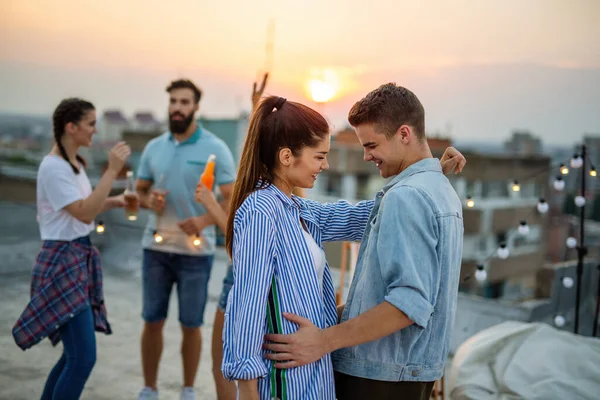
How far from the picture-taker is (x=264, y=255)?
1.22 metres

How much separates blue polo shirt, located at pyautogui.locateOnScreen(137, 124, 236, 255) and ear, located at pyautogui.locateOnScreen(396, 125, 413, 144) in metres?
1.58

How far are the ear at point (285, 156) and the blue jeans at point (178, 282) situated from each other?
157cm

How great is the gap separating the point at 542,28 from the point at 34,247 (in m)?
8.07

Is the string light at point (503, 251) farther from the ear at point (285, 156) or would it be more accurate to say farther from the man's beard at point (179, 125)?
the ear at point (285, 156)

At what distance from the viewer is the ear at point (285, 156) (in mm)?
1341

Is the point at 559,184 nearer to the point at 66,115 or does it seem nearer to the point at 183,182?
the point at 183,182

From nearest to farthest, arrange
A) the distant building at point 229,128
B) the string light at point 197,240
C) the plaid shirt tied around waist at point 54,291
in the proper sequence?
1. the plaid shirt tied around waist at point 54,291
2. the string light at point 197,240
3. the distant building at point 229,128

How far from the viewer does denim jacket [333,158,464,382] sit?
3.88 ft

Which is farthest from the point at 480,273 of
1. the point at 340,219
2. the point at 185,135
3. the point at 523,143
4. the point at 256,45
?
the point at 523,143

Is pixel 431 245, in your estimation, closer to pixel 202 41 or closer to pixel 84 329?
pixel 84 329

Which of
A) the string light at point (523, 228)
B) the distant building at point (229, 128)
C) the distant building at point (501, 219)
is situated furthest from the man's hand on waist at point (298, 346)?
the distant building at point (501, 219)

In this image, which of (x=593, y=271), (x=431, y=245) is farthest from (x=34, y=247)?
(x=431, y=245)

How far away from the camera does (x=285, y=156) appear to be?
Answer: 4.41 feet

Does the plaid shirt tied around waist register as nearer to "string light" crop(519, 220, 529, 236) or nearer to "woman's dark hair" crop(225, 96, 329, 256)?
"woman's dark hair" crop(225, 96, 329, 256)
